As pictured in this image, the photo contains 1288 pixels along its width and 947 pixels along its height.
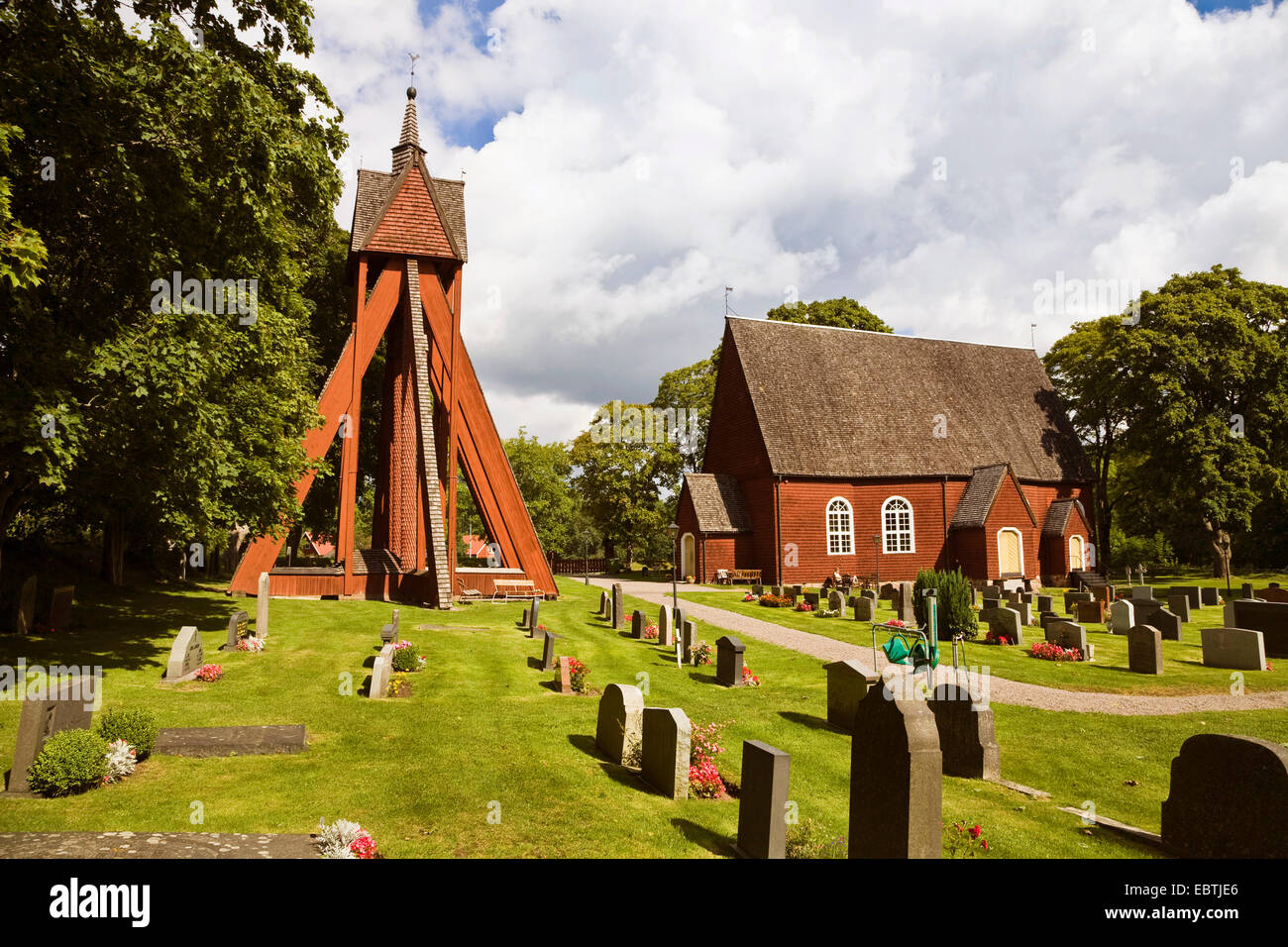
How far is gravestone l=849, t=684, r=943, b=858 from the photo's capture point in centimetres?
529

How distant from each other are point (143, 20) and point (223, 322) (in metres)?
5.13

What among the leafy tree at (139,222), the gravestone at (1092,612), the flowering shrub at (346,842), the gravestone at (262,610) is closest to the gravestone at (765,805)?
the flowering shrub at (346,842)

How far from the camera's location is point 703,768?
8.30 metres

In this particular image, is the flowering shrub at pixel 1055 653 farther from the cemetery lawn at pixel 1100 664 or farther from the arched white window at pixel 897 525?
the arched white window at pixel 897 525

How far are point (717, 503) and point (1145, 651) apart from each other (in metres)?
23.1

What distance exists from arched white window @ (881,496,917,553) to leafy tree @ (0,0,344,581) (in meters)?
30.3

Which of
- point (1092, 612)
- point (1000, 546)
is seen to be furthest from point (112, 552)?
point (1000, 546)

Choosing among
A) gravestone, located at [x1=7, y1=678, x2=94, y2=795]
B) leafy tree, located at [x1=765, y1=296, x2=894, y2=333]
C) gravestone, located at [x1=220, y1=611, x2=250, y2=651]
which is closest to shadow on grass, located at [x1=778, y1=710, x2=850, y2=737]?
gravestone, located at [x1=7, y1=678, x2=94, y2=795]

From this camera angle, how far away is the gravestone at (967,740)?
8.87 m

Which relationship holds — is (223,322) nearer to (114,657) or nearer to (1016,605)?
(114,657)

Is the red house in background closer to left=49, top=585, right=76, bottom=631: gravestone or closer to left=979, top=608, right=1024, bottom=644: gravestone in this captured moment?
left=979, top=608, right=1024, bottom=644: gravestone

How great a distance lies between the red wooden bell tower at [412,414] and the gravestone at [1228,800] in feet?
60.7

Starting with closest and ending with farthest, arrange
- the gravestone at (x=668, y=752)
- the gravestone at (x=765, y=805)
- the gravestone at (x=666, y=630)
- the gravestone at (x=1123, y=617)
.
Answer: the gravestone at (x=765, y=805) < the gravestone at (x=668, y=752) < the gravestone at (x=666, y=630) < the gravestone at (x=1123, y=617)
